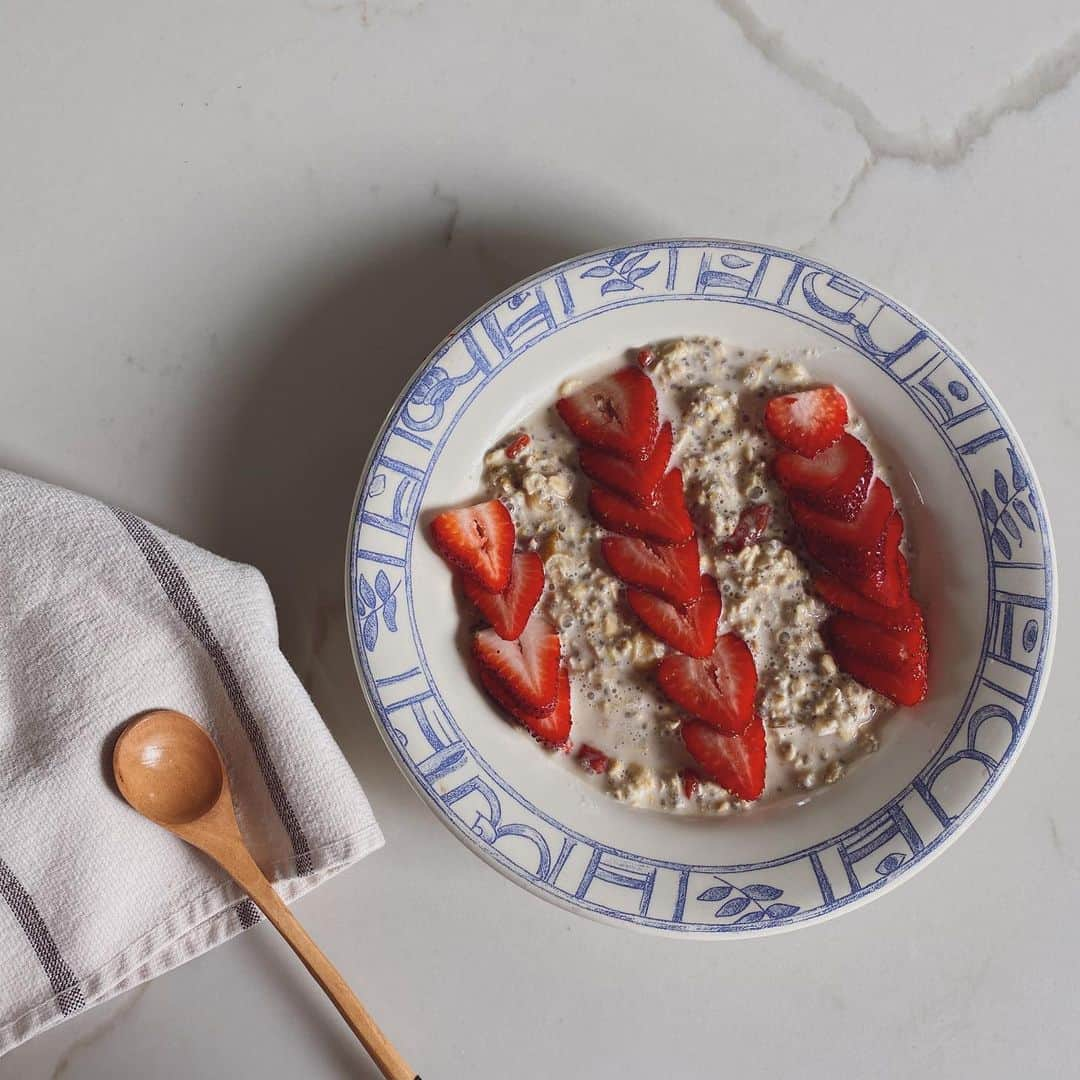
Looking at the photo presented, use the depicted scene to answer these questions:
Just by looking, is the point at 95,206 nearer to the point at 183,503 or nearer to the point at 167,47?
the point at 167,47

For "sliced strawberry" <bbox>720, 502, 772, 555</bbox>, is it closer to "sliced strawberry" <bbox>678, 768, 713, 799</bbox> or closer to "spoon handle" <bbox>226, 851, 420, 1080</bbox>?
"sliced strawberry" <bbox>678, 768, 713, 799</bbox>

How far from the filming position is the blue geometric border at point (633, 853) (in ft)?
2.81

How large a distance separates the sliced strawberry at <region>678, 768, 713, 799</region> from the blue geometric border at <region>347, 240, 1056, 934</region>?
66 millimetres

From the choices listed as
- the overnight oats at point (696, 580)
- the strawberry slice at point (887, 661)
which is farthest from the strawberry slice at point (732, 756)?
the strawberry slice at point (887, 661)

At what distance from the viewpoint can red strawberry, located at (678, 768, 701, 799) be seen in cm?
92

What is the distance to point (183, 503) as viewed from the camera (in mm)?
967

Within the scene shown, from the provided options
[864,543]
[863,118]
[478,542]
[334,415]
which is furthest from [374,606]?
[863,118]

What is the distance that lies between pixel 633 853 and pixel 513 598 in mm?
237

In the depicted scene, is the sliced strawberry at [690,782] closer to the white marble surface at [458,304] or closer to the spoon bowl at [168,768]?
the white marble surface at [458,304]

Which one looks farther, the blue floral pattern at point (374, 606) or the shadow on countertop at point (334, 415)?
the shadow on countertop at point (334, 415)

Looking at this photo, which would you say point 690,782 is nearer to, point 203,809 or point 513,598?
point 513,598

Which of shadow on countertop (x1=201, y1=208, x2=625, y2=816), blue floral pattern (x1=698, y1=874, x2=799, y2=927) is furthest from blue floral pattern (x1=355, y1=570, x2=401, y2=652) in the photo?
blue floral pattern (x1=698, y1=874, x2=799, y2=927)

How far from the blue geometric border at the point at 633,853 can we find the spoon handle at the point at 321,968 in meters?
0.16

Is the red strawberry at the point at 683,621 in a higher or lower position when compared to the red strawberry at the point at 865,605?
higher
